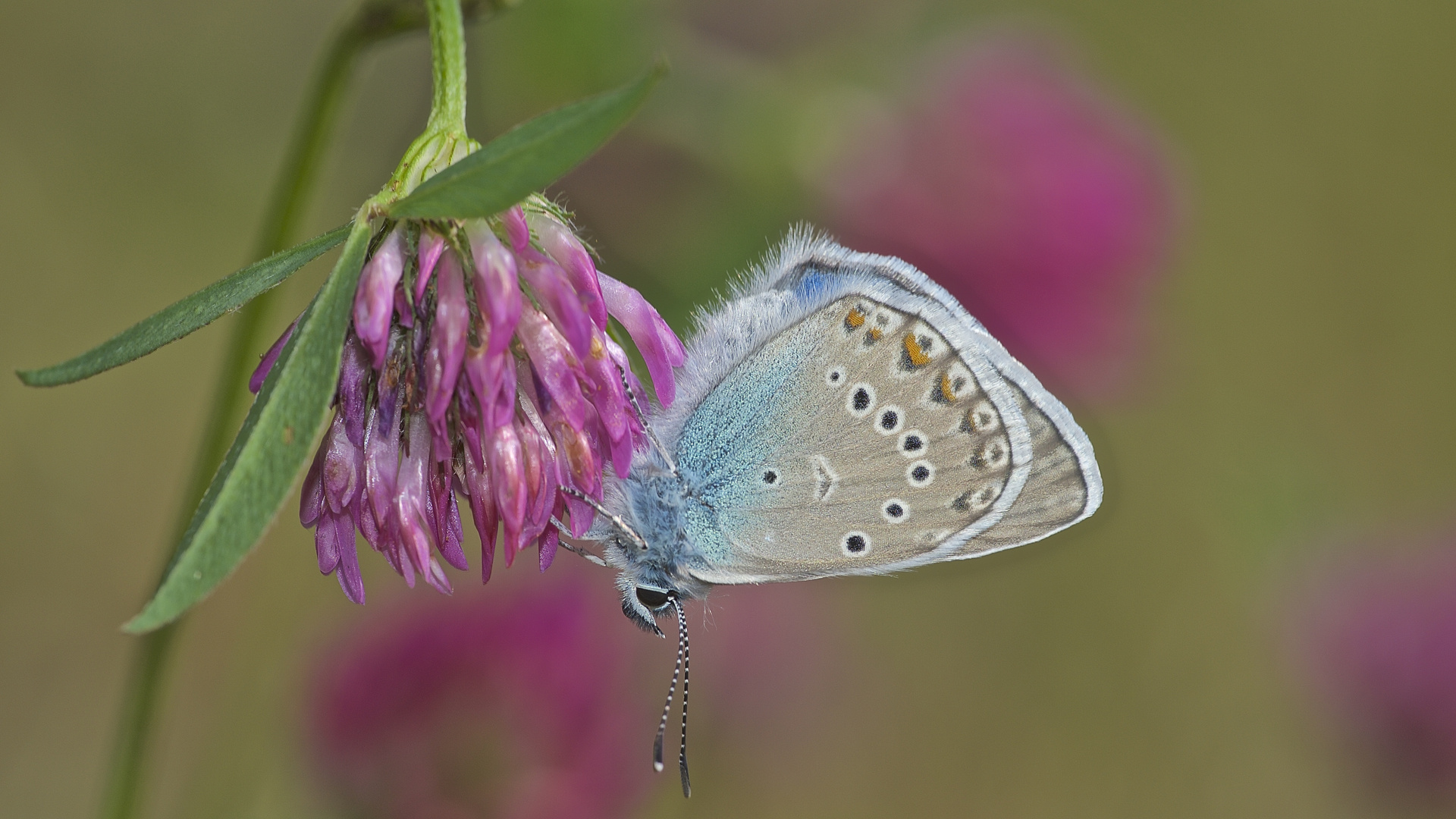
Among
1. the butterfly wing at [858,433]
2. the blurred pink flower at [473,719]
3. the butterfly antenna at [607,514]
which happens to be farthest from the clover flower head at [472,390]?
the blurred pink flower at [473,719]

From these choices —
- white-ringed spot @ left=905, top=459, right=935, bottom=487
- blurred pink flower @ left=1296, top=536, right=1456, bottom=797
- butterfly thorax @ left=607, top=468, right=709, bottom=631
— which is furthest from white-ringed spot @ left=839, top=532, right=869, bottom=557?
blurred pink flower @ left=1296, top=536, right=1456, bottom=797

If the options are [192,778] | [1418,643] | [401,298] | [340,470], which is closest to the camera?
[401,298]

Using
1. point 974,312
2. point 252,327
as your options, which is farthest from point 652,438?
point 974,312

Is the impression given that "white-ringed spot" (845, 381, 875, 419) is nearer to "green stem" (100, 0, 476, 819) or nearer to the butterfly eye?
the butterfly eye

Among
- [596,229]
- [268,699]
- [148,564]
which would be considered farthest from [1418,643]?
[148,564]

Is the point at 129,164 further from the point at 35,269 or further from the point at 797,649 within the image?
the point at 797,649

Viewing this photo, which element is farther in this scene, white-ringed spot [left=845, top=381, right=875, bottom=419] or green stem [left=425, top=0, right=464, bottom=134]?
white-ringed spot [left=845, top=381, right=875, bottom=419]

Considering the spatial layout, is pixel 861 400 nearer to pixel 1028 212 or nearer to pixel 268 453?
pixel 268 453
